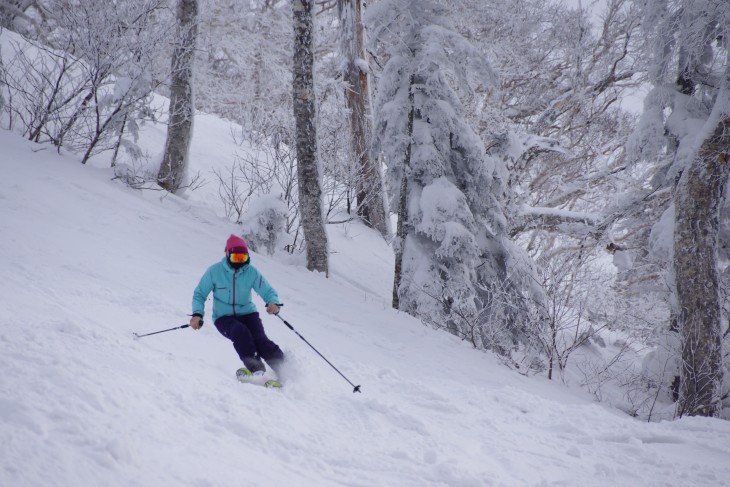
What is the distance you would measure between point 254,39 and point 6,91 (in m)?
9.70

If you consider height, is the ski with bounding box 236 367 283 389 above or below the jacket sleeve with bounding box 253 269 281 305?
below

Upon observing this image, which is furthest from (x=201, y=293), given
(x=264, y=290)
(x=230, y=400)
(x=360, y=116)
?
(x=360, y=116)

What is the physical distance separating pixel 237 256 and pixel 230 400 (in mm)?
1691

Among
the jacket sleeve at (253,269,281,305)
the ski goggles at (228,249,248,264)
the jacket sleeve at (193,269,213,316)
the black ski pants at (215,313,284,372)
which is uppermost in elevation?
the ski goggles at (228,249,248,264)

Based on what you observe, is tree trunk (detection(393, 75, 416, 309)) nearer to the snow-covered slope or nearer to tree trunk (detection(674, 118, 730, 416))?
the snow-covered slope

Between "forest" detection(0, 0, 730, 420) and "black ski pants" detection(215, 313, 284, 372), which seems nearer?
"black ski pants" detection(215, 313, 284, 372)

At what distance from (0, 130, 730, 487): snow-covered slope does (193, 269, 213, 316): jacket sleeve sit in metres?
0.46

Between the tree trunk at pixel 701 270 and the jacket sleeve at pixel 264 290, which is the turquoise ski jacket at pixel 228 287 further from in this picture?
the tree trunk at pixel 701 270

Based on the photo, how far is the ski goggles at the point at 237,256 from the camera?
524 cm

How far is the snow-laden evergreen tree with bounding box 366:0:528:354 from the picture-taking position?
987 centimetres

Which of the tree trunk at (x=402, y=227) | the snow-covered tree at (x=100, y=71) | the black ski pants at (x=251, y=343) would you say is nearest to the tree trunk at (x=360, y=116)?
the tree trunk at (x=402, y=227)

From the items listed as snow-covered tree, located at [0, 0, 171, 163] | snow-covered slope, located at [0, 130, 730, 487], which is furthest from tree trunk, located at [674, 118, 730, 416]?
snow-covered tree, located at [0, 0, 171, 163]

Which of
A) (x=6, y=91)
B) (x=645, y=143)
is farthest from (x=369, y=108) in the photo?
(x=6, y=91)

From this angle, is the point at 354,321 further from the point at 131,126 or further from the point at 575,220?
the point at 575,220
